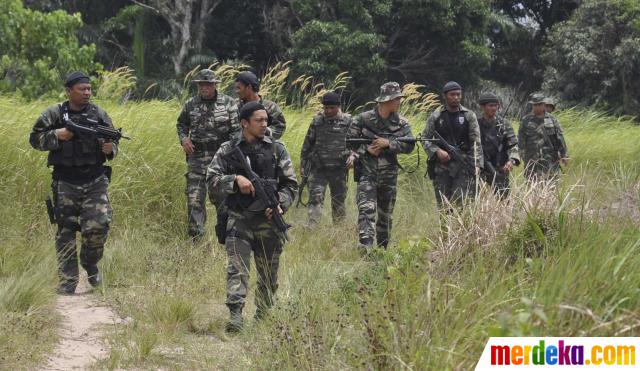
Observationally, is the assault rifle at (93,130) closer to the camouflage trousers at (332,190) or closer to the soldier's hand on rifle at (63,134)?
the soldier's hand on rifle at (63,134)

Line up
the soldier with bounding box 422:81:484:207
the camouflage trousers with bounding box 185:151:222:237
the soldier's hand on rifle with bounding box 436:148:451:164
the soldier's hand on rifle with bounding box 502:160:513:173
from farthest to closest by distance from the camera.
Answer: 1. the soldier's hand on rifle with bounding box 502:160:513:173
2. the camouflage trousers with bounding box 185:151:222:237
3. the soldier with bounding box 422:81:484:207
4. the soldier's hand on rifle with bounding box 436:148:451:164

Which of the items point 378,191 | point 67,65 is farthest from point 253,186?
point 67,65

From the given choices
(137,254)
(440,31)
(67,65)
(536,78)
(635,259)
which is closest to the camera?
(635,259)

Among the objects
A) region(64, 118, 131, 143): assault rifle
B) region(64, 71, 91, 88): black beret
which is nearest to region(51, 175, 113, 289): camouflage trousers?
region(64, 118, 131, 143): assault rifle

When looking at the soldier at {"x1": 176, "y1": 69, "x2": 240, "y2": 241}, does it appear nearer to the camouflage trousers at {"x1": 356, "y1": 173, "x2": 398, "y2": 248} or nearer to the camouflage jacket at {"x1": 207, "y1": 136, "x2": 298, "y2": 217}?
A: the camouflage trousers at {"x1": 356, "y1": 173, "x2": 398, "y2": 248}

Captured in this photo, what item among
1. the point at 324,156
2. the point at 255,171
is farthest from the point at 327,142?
the point at 255,171

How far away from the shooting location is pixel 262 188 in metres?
6.35

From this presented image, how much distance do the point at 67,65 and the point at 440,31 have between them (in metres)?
11.9

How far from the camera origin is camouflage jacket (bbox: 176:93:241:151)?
9172 millimetres

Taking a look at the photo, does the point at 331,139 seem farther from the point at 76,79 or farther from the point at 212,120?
the point at 76,79

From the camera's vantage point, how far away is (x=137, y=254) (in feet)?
28.4

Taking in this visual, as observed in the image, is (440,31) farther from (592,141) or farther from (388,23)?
(592,141)

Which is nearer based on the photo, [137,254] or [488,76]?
[137,254]

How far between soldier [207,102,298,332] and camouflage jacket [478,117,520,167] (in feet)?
12.5
